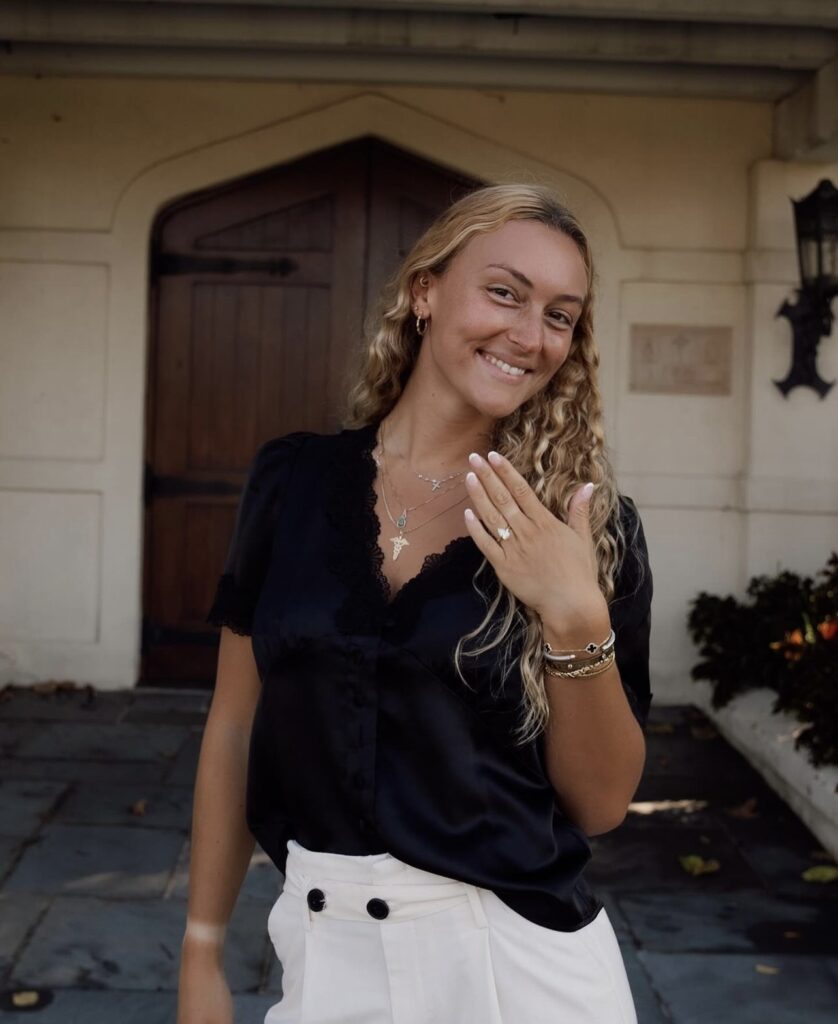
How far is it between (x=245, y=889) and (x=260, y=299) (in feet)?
12.2

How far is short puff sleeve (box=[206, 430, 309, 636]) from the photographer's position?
1.88m

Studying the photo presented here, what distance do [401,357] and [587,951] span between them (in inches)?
37.6

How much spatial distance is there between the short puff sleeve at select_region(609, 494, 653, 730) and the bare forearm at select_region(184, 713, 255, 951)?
0.59 metres

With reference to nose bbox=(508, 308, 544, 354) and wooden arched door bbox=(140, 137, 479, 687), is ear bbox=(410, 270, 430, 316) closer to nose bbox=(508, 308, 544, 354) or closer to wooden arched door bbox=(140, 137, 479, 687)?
nose bbox=(508, 308, 544, 354)

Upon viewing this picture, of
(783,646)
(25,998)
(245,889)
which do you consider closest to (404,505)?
(25,998)

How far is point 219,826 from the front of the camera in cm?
188

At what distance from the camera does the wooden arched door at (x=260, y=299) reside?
7074mm

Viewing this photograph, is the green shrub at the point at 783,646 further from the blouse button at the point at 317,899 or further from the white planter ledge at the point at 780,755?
the blouse button at the point at 317,899

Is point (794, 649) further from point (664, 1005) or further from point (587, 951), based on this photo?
point (587, 951)

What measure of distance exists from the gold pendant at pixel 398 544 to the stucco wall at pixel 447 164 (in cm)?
526

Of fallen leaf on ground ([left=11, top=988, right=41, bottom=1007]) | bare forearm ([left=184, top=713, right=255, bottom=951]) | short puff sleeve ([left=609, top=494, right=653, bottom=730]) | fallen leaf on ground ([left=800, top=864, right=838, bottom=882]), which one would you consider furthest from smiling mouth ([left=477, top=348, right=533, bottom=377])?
fallen leaf on ground ([left=800, top=864, right=838, bottom=882])

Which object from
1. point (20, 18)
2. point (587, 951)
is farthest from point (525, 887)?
point (20, 18)

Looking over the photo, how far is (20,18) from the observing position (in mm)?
5914

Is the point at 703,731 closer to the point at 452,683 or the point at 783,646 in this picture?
the point at 783,646
